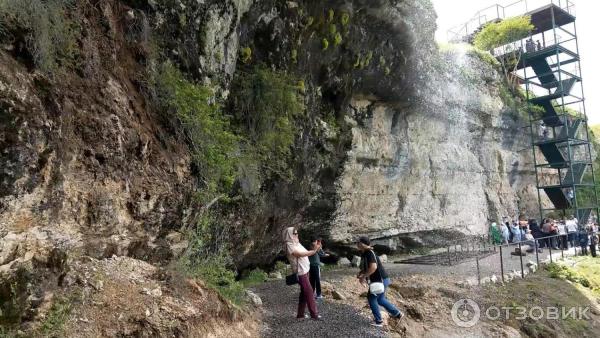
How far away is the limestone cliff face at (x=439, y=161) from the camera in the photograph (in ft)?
47.9

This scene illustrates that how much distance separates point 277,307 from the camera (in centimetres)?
732

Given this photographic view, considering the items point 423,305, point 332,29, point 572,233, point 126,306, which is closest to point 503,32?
point 572,233

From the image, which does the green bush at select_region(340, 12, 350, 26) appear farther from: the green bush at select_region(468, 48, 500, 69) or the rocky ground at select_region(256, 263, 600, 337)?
the green bush at select_region(468, 48, 500, 69)

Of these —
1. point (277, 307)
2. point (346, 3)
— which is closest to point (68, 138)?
point (277, 307)

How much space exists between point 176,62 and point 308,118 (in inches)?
191

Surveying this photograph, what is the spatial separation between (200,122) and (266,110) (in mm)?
2706

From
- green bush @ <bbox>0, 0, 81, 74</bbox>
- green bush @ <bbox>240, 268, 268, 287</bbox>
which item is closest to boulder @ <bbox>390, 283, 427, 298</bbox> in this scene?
green bush @ <bbox>240, 268, 268, 287</bbox>

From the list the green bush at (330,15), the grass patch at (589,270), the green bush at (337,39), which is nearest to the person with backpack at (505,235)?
the grass patch at (589,270)

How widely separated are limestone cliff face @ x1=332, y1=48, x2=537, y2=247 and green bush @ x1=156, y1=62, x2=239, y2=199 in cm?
678

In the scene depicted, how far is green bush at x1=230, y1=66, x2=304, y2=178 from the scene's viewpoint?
8898mm

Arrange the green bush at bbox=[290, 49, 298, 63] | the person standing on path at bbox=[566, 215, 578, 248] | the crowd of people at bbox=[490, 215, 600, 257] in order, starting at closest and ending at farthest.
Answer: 1. the green bush at bbox=[290, 49, 298, 63]
2. the crowd of people at bbox=[490, 215, 600, 257]
3. the person standing on path at bbox=[566, 215, 578, 248]

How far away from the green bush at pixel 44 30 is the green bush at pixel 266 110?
4.16 m

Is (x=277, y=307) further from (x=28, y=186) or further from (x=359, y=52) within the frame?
(x=359, y=52)

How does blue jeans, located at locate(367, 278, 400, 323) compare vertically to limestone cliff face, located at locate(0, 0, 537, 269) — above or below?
below
